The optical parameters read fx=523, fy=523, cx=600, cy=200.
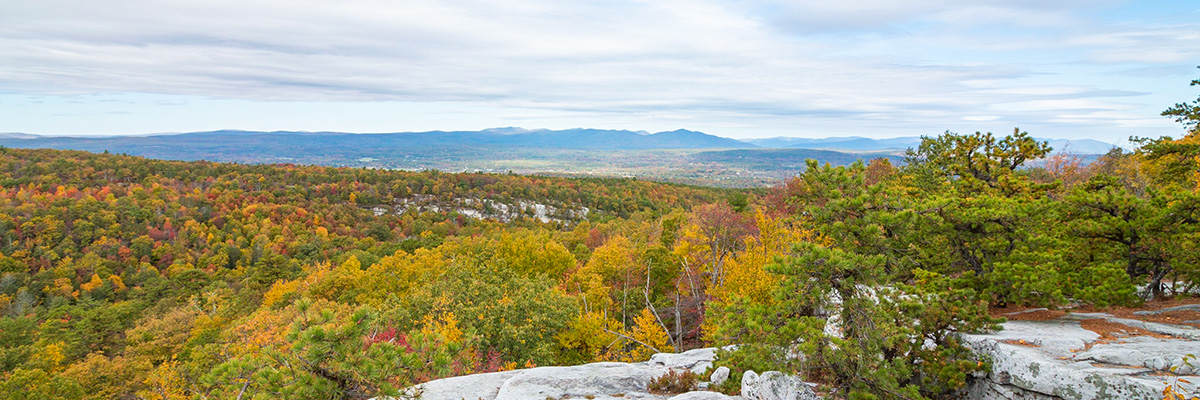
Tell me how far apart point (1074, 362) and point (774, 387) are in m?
5.45

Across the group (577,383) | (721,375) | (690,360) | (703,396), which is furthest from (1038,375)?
(577,383)

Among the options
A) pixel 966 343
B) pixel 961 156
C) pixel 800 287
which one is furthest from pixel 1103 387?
pixel 961 156

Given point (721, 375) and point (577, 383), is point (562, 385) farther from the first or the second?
point (721, 375)

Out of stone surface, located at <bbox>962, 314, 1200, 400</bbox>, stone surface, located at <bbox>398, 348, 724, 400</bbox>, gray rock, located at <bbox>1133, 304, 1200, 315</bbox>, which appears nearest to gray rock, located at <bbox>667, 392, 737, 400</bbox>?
stone surface, located at <bbox>398, 348, 724, 400</bbox>

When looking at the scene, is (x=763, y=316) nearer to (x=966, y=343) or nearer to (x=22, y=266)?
(x=966, y=343)

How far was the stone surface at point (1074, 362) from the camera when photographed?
8.75 m

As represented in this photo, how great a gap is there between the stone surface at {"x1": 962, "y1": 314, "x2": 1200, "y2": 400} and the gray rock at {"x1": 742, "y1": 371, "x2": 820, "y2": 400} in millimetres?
3616

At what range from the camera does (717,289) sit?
2528 cm

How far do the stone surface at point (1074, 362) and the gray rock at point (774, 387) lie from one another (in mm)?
3616

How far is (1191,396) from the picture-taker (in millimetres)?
7996

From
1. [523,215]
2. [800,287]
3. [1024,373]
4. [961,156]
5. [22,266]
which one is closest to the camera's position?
[1024,373]

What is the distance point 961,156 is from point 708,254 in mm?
17343

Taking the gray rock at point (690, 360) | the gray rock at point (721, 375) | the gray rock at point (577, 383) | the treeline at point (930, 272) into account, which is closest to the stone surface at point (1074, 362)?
the treeline at point (930, 272)

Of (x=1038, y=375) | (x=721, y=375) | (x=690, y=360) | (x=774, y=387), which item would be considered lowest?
(x=690, y=360)
